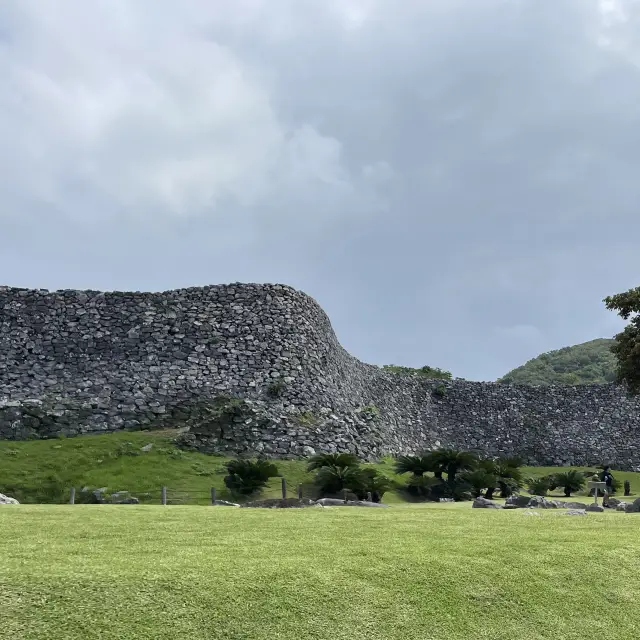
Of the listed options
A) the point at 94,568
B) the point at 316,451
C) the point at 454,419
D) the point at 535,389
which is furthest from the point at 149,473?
the point at 535,389

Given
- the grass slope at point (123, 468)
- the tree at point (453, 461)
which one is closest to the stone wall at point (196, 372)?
the grass slope at point (123, 468)

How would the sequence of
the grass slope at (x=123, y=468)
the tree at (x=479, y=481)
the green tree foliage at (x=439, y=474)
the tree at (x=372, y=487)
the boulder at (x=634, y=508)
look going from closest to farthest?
the boulder at (x=634, y=508)
the grass slope at (x=123, y=468)
the tree at (x=372, y=487)
the tree at (x=479, y=481)
the green tree foliage at (x=439, y=474)

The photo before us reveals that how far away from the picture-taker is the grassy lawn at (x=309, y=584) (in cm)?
550

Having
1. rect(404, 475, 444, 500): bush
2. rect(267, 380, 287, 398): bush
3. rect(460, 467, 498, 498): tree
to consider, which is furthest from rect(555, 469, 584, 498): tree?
rect(267, 380, 287, 398): bush

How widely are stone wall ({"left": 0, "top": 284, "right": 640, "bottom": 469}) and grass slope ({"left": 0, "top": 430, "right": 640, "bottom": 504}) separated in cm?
140

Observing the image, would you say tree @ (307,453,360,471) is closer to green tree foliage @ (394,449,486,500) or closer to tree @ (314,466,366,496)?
tree @ (314,466,366,496)

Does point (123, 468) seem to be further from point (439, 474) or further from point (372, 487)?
point (439, 474)

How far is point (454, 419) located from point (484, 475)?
18.2 metres

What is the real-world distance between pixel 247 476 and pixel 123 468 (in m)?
4.68

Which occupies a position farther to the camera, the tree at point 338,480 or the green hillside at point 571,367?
the green hillside at point 571,367

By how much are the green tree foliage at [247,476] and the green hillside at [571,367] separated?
57.0 meters

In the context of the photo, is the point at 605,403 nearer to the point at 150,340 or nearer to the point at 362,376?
the point at 362,376

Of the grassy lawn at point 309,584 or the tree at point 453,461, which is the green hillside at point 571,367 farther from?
the grassy lawn at point 309,584

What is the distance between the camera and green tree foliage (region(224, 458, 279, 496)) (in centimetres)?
2108
